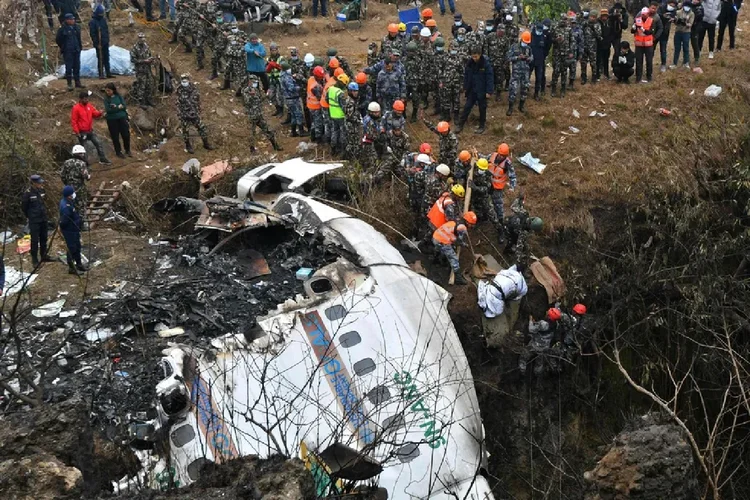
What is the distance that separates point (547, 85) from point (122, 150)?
8.81 m

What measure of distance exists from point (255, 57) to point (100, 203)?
4.72 m

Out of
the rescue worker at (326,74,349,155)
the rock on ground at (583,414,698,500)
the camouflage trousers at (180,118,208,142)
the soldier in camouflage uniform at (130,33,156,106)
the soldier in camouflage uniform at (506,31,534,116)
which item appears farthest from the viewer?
the soldier in camouflage uniform at (130,33,156,106)

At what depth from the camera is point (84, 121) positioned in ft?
44.6

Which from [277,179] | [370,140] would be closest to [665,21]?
[370,140]

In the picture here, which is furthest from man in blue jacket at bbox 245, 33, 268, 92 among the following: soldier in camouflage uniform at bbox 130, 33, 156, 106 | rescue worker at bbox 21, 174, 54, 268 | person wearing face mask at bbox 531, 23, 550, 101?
rescue worker at bbox 21, 174, 54, 268

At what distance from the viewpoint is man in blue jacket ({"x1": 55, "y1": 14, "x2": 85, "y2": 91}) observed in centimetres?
1493

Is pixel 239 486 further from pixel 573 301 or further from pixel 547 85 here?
pixel 547 85

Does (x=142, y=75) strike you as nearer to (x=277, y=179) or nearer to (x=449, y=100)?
(x=277, y=179)

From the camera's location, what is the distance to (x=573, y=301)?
1114cm

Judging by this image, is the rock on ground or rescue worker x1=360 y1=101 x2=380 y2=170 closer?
the rock on ground

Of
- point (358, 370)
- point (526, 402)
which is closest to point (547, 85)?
point (526, 402)

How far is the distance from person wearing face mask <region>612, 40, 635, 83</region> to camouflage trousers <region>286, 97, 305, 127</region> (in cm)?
659

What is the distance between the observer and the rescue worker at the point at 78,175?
12.0 metres

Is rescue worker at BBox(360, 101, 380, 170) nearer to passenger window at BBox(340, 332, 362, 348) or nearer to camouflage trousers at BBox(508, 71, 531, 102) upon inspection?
camouflage trousers at BBox(508, 71, 531, 102)
